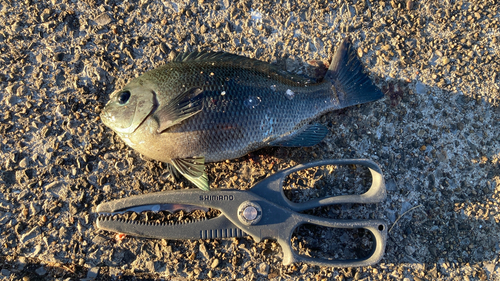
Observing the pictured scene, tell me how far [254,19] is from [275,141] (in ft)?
3.55

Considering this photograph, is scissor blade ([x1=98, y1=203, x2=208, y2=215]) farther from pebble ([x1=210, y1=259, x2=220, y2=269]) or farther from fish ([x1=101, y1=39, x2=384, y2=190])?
pebble ([x1=210, y1=259, x2=220, y2=269])

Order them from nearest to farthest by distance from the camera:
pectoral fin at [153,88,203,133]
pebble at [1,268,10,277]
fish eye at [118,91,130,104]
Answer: pectoral fin at [153,88,203,133] < fish eye at [118,91,130,104] < pebble at [1,268,10,277]

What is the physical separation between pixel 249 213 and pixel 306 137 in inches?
27.7

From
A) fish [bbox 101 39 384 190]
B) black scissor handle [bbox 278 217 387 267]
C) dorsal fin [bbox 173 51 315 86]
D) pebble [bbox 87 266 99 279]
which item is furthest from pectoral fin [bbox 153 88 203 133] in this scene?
pebble [bbox 87 266 99 279]

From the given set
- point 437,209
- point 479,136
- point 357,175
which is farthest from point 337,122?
point 479,136

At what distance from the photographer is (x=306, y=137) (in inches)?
86.8

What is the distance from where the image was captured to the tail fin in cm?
227

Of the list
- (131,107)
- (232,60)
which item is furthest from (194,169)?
(232,60)

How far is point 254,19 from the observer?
8.14 feet

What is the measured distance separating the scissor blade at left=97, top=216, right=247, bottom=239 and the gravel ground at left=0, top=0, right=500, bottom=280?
0.84 ft

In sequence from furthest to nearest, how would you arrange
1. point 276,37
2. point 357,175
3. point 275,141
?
point 276,37 < point 357,175 < point 275,141

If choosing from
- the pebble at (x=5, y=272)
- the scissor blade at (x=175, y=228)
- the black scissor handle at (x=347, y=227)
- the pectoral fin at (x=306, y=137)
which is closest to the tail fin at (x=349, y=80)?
the pectoral fin at (x=306, y=137)

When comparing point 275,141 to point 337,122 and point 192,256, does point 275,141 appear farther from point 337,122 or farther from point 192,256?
point 192,256

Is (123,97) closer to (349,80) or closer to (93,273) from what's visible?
(93,273)
